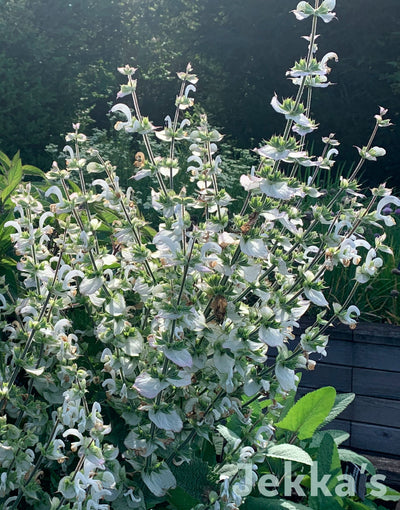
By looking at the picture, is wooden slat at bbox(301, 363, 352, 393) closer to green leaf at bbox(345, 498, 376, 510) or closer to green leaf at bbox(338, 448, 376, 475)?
green leaf at bbox(338, 448, 376, 475)

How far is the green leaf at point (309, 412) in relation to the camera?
6.77 ft

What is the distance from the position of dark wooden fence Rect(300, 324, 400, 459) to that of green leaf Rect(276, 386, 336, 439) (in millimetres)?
979

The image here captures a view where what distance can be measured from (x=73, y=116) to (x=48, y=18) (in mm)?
1668

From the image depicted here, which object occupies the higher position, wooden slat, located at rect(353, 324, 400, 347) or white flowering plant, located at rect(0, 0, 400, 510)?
white flowering plant, located at rect(0, 0, 400, 510)

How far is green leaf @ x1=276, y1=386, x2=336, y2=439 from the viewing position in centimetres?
206

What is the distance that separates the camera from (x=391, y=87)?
8359 mm

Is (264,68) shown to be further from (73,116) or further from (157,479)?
(157,479)

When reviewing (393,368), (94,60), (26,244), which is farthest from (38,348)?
(94,60)

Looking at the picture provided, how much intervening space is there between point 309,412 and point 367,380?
42.9 inches

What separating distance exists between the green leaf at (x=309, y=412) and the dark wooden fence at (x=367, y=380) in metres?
0.98

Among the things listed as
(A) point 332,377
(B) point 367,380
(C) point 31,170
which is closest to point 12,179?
(C) point 31,170

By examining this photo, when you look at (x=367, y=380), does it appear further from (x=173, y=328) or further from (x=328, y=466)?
(x=173, y=328)

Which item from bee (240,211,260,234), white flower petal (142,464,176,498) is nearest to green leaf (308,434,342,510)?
white flower petal (142,464,176,498)

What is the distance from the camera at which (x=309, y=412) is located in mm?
2076
